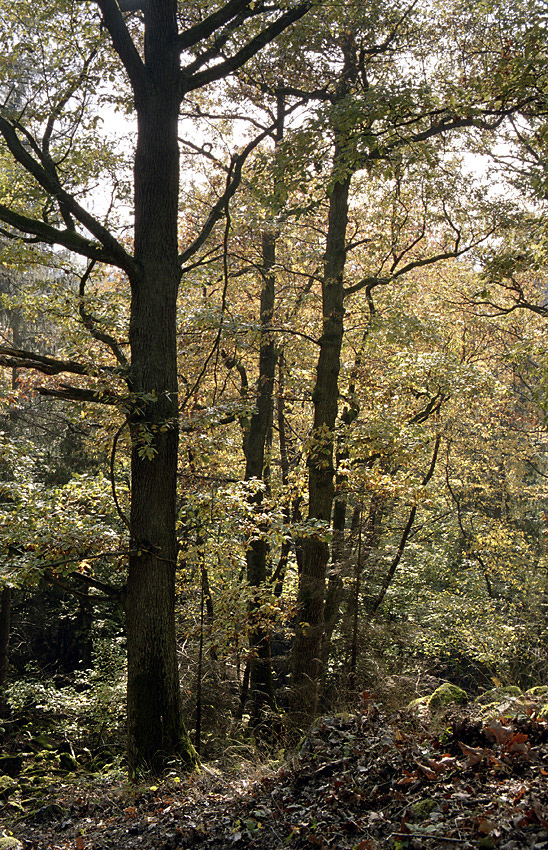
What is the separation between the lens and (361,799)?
144 inches

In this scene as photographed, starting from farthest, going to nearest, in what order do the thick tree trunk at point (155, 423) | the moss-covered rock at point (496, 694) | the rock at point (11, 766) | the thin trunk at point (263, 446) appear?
the thin trunk at point (263, 446), the rock at point (11, 766), the thick tree trunk at point (155, 423), the moss-covered rock at point (496, 694)

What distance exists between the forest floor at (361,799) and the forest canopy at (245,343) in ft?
3.58

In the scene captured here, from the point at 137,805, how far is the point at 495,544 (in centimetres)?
1326

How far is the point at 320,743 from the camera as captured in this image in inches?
187

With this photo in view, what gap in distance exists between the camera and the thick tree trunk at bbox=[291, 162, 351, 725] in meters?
9.48

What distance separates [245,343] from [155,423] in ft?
8.46

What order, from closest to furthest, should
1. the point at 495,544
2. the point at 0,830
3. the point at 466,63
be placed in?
1. the point at 0,830
2. the point at 466,63
3. the point at 495,544

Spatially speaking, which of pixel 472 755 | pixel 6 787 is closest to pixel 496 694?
pixel 472 755

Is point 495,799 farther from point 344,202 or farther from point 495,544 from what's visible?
point 495,544

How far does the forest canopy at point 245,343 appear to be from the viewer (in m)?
6.18

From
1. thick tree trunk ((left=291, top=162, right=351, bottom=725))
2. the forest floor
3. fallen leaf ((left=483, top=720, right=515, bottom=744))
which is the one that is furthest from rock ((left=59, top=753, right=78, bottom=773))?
fallen leaf ((left=483, top=720, right=515, bottom=744))

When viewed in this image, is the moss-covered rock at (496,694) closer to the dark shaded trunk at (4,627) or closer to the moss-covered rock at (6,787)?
the moss-covered rock at (6,787)

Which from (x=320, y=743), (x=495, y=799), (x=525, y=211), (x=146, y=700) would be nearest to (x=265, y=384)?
(x=525, y=211)

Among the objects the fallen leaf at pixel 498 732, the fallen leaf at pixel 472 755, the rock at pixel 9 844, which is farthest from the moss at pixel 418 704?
the rock at pixel 9 844
